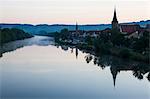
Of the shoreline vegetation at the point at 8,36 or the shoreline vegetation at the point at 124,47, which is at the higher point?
the shoreline vegetation at the point at 124,47

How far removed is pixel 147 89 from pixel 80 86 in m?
1.20

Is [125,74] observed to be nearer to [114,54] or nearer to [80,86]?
[80,86]

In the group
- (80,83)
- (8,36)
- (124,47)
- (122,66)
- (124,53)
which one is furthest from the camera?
(8,36)

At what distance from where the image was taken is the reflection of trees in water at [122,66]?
918 cm

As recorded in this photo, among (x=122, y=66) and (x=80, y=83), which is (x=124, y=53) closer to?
(x=122, y=66)

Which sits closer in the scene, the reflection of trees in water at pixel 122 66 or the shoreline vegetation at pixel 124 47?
the reflection of trees in water at pixel 122 66

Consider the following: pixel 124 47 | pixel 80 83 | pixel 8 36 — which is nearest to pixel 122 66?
pixel 124 47

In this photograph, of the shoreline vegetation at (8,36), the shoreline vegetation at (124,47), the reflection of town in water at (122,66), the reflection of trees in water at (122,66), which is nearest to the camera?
the reflection of town in water at (122,66)

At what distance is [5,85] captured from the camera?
751 centimetres

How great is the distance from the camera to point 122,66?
10656mm

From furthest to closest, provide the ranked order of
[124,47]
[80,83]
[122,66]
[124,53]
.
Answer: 1. [124,47]
2. [124,53]
3. [122,66]
4. [80,83]

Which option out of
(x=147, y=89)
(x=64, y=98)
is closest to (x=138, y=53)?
(x=147, y=89)

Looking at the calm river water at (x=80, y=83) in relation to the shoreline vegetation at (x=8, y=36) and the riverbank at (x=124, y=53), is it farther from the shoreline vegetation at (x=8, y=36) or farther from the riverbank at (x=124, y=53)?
the shoreline vegetation at (x=8, y=36)

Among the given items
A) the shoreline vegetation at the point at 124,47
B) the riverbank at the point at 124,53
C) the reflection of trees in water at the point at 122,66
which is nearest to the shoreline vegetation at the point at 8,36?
the shoreline vegetation at the point at 124,47
